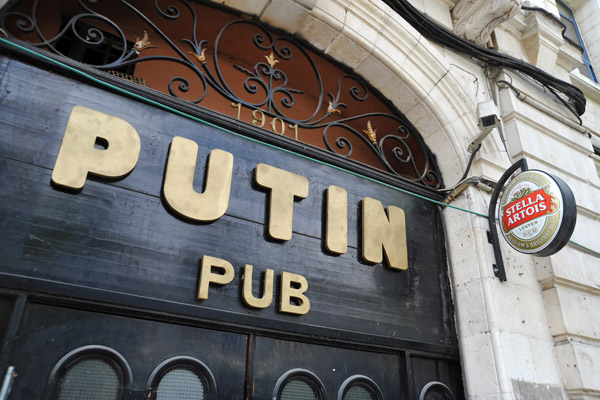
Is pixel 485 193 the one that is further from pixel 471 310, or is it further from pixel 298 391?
pixel 298 391

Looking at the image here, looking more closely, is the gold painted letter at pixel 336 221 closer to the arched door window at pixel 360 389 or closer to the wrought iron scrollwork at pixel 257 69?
the wrought iron scrollwork at pixel 257 69

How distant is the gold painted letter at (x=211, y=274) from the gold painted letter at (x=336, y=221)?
93 centimetres

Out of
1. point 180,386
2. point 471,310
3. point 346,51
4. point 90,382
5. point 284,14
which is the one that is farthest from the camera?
point 346,51

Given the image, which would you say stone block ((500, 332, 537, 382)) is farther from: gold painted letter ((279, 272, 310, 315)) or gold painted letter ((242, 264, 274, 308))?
gold painted letter ((242, 264, 274, 308))

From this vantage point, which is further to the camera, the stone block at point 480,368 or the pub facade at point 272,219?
the stone block at point 480,368

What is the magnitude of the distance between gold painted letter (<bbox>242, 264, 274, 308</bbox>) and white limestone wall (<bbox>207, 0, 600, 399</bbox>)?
1.89m

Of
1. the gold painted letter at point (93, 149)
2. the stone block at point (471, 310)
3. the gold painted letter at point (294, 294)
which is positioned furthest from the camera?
the stone block at point (471, 310)

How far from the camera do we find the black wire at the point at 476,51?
198 inches

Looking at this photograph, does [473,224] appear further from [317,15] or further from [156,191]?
[156,191]

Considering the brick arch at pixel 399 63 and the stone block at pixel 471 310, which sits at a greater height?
the brick arch at pixel 399 63

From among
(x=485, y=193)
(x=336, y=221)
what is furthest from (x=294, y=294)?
(x=485, y=193)

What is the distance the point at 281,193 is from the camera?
3836mm

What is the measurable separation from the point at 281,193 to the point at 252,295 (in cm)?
90

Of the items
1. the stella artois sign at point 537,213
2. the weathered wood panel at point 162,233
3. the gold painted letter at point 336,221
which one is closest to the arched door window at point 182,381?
the weathered wood panel at point 162,233
